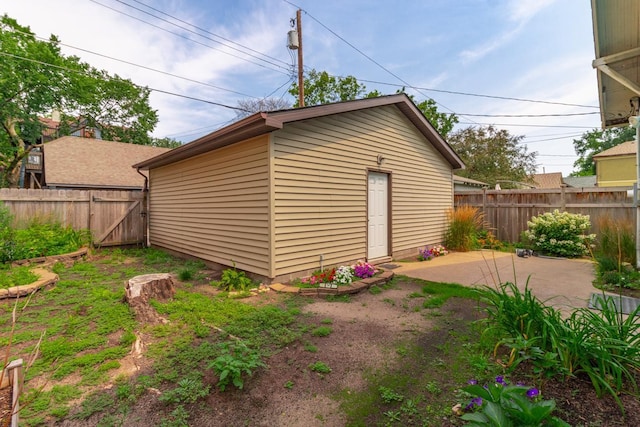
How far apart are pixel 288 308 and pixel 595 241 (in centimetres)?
826

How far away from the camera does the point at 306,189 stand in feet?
16.6

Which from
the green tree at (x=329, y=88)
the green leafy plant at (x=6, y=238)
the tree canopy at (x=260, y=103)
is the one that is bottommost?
the green leafy plant at (x=6, y=238)

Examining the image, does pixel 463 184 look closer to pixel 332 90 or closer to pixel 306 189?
pixel 332 90

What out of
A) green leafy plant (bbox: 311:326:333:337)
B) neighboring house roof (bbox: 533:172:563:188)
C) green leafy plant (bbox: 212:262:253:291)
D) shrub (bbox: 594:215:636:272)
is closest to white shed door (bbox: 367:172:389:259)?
green leafy plant (bbox: 212:262:253:291)

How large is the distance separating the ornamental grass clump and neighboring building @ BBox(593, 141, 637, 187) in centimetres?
1553

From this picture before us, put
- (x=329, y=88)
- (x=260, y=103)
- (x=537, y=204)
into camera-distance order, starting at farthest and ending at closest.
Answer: (x=260, y=103) < (x=329, y=88) < (x=537, y=204)

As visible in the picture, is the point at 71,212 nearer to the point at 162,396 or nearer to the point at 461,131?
the point at 162,396

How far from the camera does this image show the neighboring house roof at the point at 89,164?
11.6 metres

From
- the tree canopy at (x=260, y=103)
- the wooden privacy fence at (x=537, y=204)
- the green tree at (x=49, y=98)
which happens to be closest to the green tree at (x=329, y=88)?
the tree canopy at (x=260, y=103)

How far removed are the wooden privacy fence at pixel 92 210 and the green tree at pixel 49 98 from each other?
8.19 m

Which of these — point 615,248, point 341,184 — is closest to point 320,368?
point 341,184

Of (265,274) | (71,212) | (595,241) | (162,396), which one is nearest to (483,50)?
(595,241)

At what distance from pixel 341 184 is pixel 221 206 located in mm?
2474

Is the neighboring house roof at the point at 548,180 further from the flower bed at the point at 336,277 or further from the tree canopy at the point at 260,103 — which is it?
the flower bed at the point at 336,277
